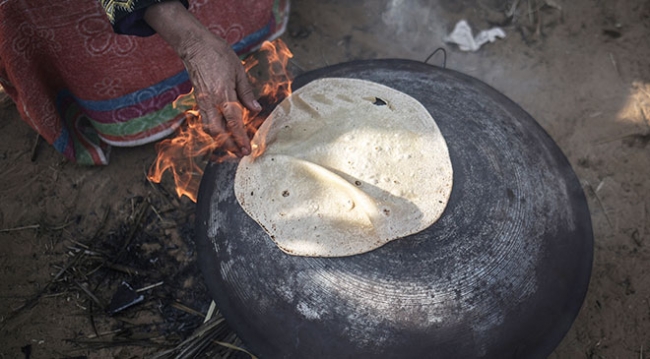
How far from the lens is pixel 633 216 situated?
2.88 m

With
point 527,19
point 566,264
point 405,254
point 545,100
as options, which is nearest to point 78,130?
point 405,254

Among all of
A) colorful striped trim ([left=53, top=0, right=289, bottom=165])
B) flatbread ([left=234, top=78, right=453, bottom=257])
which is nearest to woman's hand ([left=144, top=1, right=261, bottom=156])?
flatbread ([left=234, top=78, right=453, bottom=257])

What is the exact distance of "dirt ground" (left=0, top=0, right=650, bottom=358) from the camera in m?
2.51

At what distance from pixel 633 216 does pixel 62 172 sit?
4200mm

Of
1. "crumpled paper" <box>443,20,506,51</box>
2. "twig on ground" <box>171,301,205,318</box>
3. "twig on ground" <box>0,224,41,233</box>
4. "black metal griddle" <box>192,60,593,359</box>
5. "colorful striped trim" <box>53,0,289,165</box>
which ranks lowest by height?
"twig on ground" <box>0,224,41,233</box>

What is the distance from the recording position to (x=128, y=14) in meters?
1.76

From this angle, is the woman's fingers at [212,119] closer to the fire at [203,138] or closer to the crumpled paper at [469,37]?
the fire at [203,138]

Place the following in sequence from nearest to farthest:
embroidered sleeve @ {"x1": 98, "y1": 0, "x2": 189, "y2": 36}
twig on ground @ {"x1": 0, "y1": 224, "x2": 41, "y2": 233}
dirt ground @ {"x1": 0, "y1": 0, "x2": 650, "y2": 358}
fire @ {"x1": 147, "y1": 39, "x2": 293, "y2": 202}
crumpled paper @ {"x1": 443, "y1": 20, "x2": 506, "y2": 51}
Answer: embroidered sleeve @ {"x1": 98, "y1": 0, "x2": 189, "y2": 36}
fire @ {"x1": 147, "y1": 39, "x2": 293, "y2": 202}
dirt ground @ {"x1": 0, "y1": 0, "x2": 650, "y2": 358}
twig on ground @ {"x1": 0, "y1": 224, "x2": 41, "y2": 233}
crumpled paper @ {"x1": 443, "y1": 20, "x2": 506, "y2": 51}

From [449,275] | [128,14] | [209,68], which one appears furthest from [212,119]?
[449,275]

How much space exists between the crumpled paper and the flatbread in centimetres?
194

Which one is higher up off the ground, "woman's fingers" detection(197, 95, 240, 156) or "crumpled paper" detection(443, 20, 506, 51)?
"crumpled paper" detection(443, 20, 506, 51)

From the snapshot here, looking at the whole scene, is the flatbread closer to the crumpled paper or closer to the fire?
the fire

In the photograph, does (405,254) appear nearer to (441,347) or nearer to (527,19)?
(441,347)

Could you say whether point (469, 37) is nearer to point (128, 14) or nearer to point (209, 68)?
point (209, 68)
